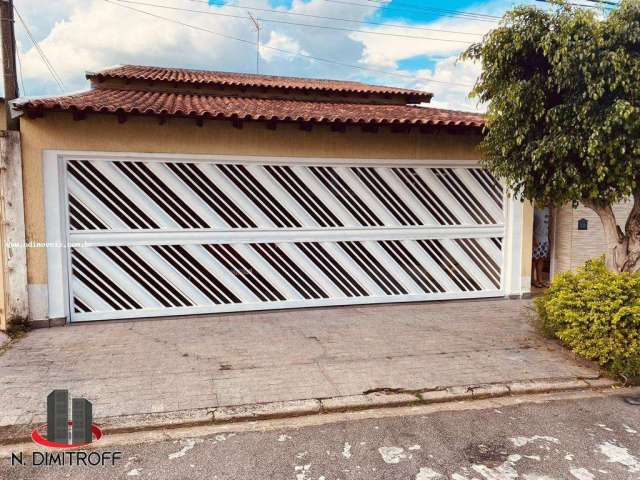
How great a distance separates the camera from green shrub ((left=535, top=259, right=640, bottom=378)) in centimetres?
438

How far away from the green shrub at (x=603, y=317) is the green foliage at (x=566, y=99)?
0.90 metres

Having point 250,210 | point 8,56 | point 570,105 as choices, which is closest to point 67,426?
point 250,210

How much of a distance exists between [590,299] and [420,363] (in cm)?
189

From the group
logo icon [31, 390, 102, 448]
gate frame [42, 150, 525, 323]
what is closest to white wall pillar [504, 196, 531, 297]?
gate frame [42, 150, 525, 323]

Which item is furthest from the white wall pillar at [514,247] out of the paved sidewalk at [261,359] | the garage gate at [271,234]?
the paved sidewalk at [261,359]

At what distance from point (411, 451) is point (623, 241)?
377cm

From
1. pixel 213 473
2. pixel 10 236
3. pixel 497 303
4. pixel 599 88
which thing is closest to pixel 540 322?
pixel 497 303

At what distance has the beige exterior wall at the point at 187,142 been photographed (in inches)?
229

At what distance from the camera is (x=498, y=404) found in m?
3.91

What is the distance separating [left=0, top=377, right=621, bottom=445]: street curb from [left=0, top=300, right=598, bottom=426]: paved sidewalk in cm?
10

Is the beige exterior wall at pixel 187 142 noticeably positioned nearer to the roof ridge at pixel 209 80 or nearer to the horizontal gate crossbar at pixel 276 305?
the horizontal gate crossbar at pixel 276 305

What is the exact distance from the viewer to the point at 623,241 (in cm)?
514

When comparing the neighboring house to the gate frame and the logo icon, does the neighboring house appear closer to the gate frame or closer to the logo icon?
the gate frame

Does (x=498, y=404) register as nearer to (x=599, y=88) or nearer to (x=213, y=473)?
(x=213, y=473)
